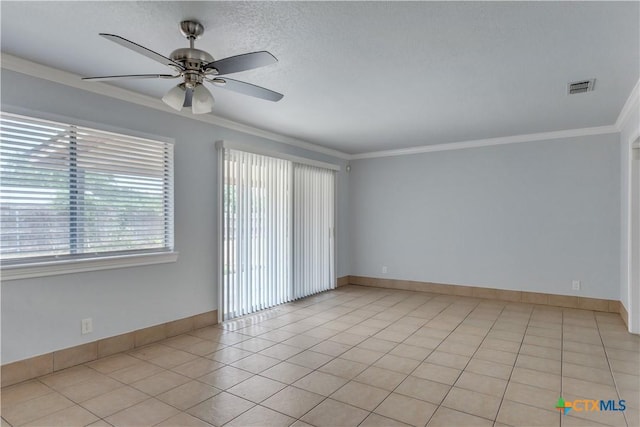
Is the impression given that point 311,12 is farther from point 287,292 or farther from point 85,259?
point 287,292

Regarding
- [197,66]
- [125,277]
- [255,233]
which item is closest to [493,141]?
[255,233]

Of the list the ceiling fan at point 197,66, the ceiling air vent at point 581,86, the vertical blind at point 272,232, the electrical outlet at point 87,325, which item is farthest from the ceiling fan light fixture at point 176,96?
the ceiling air vent at point 581,86

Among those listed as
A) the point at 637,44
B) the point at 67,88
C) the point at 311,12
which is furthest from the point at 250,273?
the point at 637,44

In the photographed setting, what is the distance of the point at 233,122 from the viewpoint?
4.58 meters

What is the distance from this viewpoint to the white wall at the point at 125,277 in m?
2.85

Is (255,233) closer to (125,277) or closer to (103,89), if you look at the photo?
(125,277)

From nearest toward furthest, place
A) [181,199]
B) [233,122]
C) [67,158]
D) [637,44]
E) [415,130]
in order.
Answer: [637,44]
[67,158]
[181,199]
[233,122]
[415,130]

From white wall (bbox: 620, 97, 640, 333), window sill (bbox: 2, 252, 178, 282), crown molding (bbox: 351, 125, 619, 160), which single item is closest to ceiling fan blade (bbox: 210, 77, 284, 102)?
window sill (bbox: 2, 252, 178, 282)

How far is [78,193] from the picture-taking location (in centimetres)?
318

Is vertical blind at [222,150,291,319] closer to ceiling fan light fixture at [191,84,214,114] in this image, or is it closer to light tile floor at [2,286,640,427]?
light tile floor at [2,286,640,427]

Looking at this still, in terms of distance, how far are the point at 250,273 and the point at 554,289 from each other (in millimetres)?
4379

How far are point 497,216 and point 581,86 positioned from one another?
2614 mm
